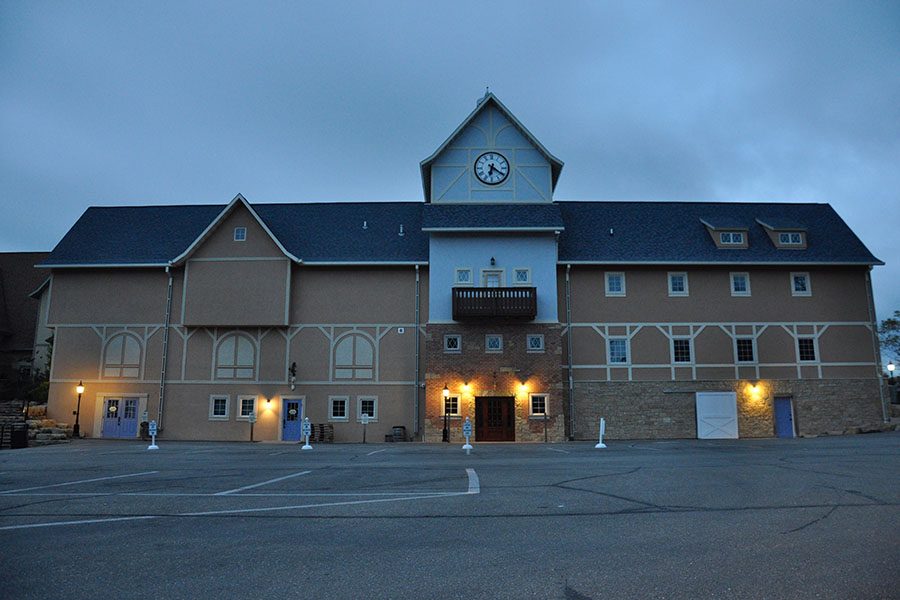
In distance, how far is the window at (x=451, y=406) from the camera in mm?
31438

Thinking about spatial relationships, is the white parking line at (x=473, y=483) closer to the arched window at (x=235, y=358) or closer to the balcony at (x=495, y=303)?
the balcony at (x=495, y=303)

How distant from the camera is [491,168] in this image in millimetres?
33719

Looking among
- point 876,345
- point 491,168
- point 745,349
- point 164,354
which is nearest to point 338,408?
point 164,354

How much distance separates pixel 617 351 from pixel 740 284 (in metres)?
7.49

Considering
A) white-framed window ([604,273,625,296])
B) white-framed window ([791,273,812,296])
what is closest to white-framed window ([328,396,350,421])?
white-framed window ([604,273,625,296])

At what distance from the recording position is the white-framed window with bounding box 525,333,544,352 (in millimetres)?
31938

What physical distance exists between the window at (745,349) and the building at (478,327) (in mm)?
102

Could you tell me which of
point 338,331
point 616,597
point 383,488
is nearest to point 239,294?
point 338,331

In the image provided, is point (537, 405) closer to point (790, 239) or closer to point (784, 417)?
point (784, 417)

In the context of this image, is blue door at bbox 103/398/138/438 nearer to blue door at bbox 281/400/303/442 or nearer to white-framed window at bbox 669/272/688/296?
blue door at bbox 281/400/303/442

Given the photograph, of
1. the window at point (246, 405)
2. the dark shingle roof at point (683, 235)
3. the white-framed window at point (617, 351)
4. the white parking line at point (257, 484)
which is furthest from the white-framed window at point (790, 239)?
the white parking line at point (257, 484)

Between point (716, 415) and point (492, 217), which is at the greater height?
point (492, 217)

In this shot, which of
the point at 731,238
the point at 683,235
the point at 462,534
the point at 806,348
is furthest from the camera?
the point at 683,235

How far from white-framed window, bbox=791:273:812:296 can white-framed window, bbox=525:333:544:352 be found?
13.6 metres
